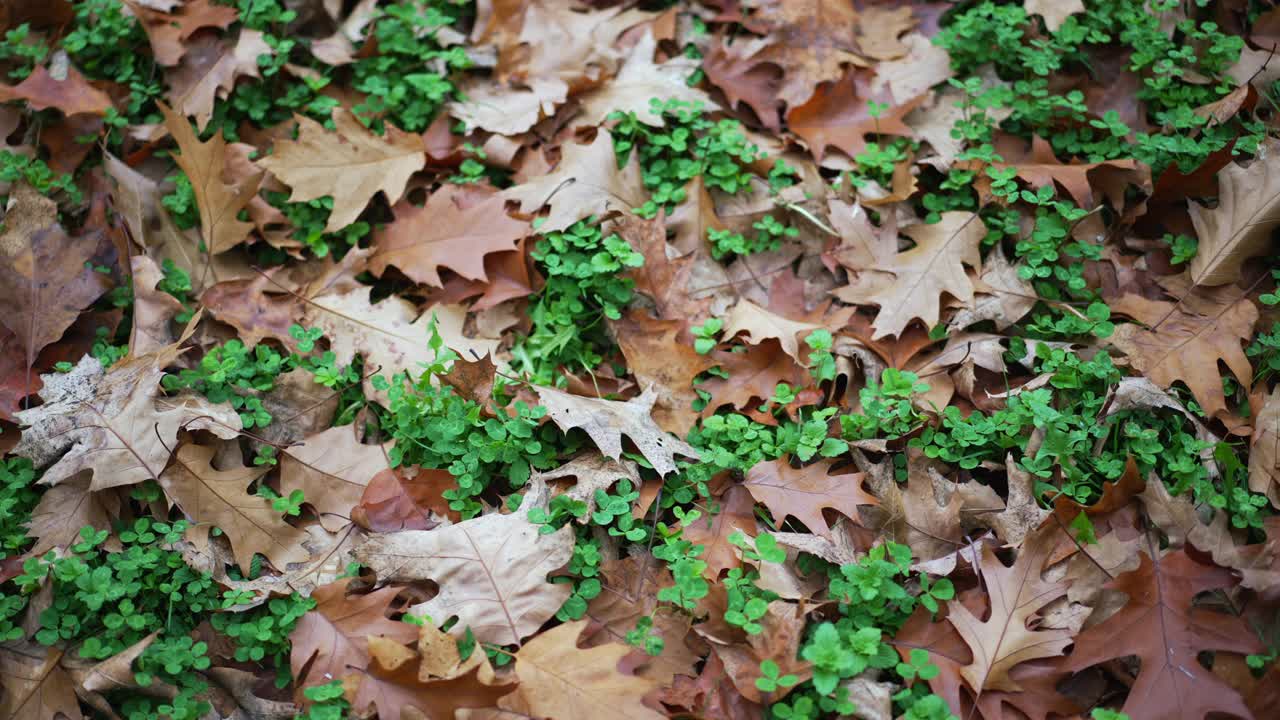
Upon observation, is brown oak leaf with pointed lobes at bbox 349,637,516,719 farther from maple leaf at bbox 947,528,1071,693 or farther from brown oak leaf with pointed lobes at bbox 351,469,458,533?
maple leaf at bbox 947,528,1071,693

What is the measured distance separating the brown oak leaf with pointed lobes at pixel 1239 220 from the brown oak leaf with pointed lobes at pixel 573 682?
1989 millimetres

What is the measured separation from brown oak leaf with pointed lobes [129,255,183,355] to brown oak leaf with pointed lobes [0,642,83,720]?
2.92 ft

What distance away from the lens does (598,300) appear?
2727 mm

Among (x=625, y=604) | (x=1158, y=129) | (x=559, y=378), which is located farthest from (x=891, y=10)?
(x=625, y=604)

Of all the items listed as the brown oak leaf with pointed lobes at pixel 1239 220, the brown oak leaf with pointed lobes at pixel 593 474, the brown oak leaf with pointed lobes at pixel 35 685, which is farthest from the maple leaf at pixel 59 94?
the brown oak leaf with pointed lobes at pixel 1239 220

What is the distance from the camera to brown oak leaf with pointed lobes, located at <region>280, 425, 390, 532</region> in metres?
2.41

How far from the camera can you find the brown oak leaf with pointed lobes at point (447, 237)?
2773mm

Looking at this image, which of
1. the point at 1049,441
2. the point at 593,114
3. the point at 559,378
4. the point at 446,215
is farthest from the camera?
the point at 593,114

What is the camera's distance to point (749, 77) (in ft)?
10.6

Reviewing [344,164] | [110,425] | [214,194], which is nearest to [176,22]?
[214,194]

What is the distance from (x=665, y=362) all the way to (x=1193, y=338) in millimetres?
1477

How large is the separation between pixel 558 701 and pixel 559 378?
99 centimetres

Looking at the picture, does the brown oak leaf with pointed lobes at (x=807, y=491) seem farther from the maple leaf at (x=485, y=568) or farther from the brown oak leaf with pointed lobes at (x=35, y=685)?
the brown oak leaf with pointed lobes at (x=35, y=685)

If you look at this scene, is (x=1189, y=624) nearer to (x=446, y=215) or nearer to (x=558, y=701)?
(x=558, y=701)
